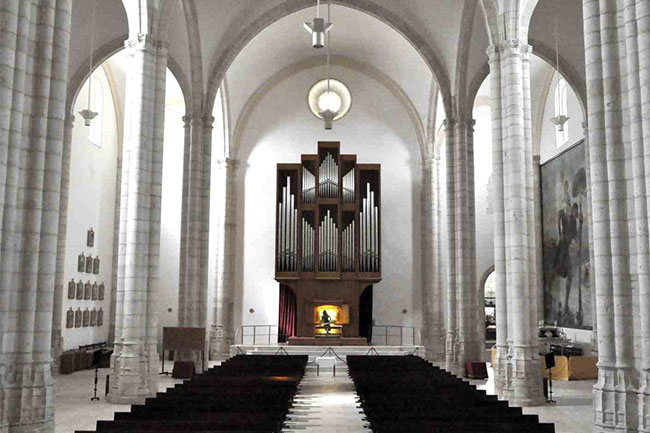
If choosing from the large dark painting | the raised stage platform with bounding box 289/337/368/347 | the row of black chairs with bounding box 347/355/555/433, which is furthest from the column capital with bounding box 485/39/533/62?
the raised stage platform with bounding box 289/337/368/347

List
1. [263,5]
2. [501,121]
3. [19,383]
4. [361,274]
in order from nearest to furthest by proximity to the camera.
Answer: [19,383]
[501,121]
[263,5]
[361,274]

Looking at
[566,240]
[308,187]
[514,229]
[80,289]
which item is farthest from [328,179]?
[514,229]

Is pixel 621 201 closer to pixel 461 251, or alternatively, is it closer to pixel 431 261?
pixel 461 251

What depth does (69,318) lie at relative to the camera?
77.2 feet

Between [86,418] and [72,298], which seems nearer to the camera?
[86,418]

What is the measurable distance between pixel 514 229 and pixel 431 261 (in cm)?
1376

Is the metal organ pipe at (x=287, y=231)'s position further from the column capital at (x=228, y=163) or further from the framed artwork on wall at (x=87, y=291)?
the framed artwork on wall at (x=87, y=291)

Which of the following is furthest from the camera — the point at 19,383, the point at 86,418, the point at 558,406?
the point at 558,406

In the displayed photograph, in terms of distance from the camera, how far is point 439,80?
22750 mm

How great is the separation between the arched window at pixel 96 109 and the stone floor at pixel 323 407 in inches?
385

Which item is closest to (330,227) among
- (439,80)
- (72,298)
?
(439,80)

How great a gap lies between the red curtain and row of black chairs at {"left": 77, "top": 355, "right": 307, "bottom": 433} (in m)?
15.3

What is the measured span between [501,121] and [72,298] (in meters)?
16.1

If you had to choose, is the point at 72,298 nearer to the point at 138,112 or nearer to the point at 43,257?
the point at 138,112
